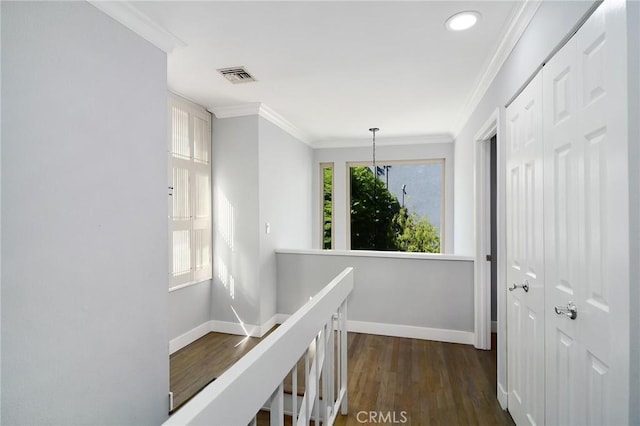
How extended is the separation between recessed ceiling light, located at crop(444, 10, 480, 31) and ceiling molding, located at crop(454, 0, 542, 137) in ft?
0.67

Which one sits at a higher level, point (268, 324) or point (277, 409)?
point (277, 409)

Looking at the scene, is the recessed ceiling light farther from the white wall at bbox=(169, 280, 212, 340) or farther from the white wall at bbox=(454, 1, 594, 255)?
the white wall at bbox=(169, 280, 212, 340)

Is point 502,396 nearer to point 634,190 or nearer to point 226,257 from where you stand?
point 634,190

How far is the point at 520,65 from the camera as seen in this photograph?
72.1 inches

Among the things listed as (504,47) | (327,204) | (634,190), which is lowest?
(634,190)

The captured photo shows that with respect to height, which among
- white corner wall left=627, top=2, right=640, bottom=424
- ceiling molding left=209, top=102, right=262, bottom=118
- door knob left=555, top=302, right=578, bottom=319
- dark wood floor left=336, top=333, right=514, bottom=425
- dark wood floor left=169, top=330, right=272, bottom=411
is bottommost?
dark wood floor left=336, top=333, right=514, bottom=425

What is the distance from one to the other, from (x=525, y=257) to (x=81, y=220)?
2314mm

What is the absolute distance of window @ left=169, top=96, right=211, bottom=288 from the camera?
9.87ft

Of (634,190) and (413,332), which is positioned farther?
(413,332)

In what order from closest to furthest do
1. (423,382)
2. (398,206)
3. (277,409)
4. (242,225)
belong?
(277,409), (423,382), (242,225), (398,206)

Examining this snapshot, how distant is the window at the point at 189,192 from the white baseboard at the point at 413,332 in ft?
5.84

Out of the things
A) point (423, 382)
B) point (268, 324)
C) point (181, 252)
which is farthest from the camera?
point (268, 324)

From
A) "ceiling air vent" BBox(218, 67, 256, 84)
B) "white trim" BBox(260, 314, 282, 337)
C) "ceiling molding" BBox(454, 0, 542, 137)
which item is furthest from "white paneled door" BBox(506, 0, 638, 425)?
"white trim" BBox(260, 314, 282, 337)

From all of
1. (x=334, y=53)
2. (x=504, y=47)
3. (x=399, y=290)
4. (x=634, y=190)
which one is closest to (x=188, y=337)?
(x=399, y=290)
